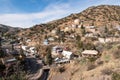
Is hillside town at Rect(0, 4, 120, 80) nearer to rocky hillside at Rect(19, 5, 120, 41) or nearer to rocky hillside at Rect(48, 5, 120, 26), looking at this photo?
rocky hillside at Rect(19, 5, 120, 41)

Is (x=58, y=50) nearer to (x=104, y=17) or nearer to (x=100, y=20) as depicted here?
(x=100, y=20)

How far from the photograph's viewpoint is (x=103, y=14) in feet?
→ 294

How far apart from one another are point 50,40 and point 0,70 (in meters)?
34.6

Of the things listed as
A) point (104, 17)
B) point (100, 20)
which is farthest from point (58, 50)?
point (104, 17)

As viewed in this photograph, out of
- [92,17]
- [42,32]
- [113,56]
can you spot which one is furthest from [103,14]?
[113,56]

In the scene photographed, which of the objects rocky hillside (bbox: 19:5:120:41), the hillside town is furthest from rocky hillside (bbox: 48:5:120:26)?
the hillside town

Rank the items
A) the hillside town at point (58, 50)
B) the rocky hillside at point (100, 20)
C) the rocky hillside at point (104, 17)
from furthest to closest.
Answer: the rocky hillside at point (104, 17) < the rocky hillside at point (100, 20) < the hillside town at point (58, 50)

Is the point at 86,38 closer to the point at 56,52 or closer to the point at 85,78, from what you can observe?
the point at 56,52

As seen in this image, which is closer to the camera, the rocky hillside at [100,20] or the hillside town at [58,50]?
the hillside town at [58,50]

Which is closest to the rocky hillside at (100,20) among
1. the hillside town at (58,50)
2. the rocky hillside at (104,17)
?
the rocky hillside at (104,17)

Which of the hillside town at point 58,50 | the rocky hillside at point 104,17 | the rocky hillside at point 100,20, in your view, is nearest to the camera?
the hillside town at point 58,50

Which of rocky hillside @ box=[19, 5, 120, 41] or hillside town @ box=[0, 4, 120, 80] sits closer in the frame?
hillside town @ box=[0, 4, 120, 80]

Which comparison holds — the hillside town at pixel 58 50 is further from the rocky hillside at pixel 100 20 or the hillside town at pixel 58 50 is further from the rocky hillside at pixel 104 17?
the rocky hillside at pixel 104 17

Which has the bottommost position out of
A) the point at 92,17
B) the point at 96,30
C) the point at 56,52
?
the point at 56,52
